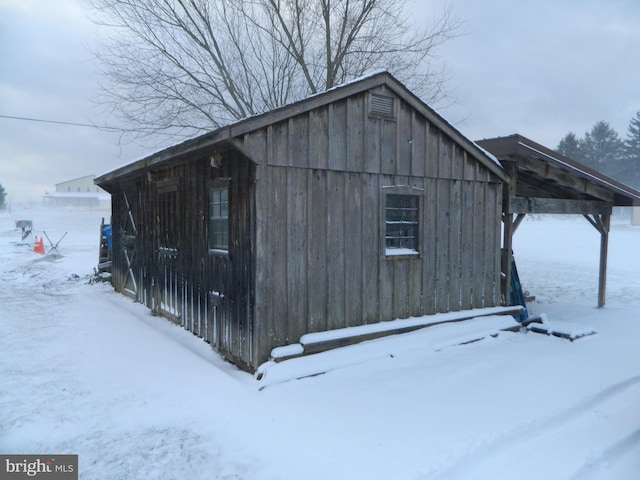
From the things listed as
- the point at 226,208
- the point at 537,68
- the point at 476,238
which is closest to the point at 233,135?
the point at 226,208

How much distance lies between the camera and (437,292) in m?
6.96

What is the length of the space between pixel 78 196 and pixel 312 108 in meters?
73.6

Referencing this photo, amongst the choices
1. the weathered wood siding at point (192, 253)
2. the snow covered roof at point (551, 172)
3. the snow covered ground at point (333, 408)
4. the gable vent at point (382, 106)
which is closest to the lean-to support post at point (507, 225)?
the snow covered roof at point (551, 172)

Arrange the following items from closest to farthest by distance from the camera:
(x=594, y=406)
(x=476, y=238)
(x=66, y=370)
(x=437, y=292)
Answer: (x=594, y=406), (x=66, y=370), (x=437, y=292), (x=476, y=238)

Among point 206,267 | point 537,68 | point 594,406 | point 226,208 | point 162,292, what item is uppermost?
point 537,68

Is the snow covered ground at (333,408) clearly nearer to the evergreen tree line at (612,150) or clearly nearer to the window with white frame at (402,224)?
the window with white frame at (402,224)

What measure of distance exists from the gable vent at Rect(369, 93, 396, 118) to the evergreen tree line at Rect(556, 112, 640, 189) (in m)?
57.3

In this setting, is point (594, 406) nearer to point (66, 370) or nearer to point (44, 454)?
point (44, 454)

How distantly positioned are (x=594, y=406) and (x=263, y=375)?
367 cm

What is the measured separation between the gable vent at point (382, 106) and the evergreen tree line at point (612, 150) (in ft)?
188

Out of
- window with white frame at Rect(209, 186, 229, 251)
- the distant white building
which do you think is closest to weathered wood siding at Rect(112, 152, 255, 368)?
window with white frame at Rect(209, 186, 229, 251)

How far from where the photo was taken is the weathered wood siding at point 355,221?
17.2 feet

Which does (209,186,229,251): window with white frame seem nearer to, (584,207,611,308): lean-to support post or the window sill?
the window sill

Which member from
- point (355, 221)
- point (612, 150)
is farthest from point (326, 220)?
point (612, 150)
